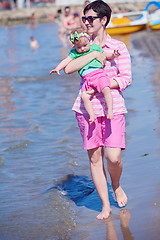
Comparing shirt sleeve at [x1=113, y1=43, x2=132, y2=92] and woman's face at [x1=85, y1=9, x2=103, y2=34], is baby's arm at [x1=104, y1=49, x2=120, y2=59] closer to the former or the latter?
shirt sleeve at [x1=113, y1=43, x2=132, y2=92]

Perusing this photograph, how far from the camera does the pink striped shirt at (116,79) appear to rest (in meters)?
3.93

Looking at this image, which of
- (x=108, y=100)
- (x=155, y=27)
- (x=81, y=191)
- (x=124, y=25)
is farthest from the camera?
(x=155, y=27)

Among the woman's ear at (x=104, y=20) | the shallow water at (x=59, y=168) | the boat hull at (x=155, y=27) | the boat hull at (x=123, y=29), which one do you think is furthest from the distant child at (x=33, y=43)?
the woman's ear at (x=104, y=20)

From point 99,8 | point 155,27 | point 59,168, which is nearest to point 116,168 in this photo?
point 99,8

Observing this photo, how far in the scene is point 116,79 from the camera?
3924 millimetres

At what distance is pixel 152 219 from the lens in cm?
385

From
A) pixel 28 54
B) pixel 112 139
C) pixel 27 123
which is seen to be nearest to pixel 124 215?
pixel 112 139

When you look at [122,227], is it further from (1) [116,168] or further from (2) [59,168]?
(2) [59,168]

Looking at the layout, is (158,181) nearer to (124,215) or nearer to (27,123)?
(124,215)

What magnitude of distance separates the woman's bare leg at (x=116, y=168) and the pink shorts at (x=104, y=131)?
0.20ft

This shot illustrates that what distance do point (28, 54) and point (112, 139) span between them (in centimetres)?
1828

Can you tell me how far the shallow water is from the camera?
4.09 metres

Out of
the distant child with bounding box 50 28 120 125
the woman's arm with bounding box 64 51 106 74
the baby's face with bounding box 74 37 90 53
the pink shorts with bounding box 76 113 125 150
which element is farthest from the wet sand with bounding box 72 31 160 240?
the baby's face with bounding box 74 37 90 53

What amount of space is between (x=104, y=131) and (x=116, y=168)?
1.21ft
